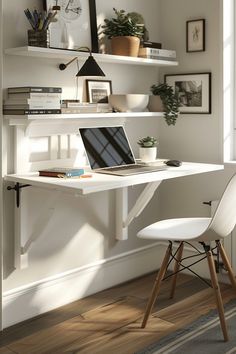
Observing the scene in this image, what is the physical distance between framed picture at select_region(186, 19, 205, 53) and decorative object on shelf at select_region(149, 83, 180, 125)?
30cm

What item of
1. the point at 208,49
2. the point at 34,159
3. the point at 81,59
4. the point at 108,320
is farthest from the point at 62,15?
the point at 108,320

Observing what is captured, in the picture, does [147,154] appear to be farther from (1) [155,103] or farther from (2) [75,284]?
(2) [75,284]

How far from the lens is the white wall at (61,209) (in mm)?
2771

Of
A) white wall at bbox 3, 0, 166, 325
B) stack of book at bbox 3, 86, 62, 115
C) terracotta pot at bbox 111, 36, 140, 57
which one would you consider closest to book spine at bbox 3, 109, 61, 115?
stack of book at bbox 3, 86, 62, 115

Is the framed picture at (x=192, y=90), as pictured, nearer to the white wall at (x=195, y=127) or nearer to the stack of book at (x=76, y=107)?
the white wall at (x=195, y=127)

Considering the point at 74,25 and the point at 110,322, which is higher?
the point at 74,25

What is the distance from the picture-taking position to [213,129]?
3.44 m

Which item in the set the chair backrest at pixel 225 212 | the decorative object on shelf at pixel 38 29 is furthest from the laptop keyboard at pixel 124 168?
the decorative object on shelf at pixel 38 29

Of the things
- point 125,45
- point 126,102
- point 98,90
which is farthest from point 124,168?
point 125,45

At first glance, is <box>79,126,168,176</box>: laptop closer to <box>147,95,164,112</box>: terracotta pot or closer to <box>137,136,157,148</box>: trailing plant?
<box>137,136,157,148</box>: trailing plant

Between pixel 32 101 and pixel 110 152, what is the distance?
26.8 inches

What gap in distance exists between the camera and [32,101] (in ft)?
8.52

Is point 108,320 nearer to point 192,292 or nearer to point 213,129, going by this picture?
point 192,292

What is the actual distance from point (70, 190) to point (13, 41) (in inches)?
34.6
